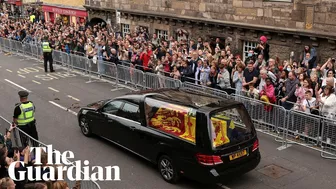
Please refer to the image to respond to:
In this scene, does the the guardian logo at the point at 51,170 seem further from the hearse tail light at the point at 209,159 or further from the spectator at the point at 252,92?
the spectator at the point at 252,92

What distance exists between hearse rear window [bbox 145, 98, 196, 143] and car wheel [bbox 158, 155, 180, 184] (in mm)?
589

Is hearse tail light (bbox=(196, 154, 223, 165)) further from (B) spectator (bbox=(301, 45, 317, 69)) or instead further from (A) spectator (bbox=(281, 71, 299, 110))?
(B) spectator (bbox=(301, 45, 317, 69))

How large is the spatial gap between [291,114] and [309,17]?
6.73 metres

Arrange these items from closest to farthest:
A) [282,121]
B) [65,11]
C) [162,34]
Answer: [282,121] → [162,34] → [65,11]

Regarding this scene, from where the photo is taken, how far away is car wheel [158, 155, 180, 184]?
8391 mm

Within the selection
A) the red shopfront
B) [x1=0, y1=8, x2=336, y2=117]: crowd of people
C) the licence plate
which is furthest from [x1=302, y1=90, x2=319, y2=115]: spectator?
the red shopfront

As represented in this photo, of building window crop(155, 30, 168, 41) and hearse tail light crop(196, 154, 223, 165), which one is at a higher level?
building window crop(155, 30, 168, 41)

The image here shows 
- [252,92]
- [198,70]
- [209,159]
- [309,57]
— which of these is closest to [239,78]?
[252,92]

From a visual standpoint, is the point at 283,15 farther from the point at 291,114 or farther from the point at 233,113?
the point at 233,113

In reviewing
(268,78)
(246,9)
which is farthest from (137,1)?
(268,78)

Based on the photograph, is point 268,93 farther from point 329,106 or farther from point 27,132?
point 27,132

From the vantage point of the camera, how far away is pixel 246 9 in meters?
18.3

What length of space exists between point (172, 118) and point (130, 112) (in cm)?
139

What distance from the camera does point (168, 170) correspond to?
8.56 metres
